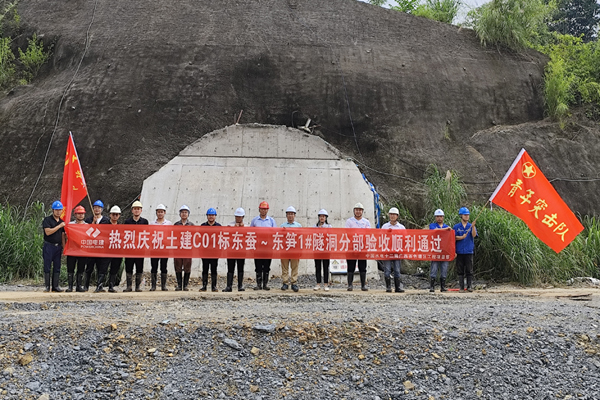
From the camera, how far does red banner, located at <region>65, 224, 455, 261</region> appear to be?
1117cm

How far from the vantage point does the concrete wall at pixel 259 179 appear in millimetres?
15328

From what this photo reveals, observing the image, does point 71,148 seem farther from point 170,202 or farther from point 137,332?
point 137,332

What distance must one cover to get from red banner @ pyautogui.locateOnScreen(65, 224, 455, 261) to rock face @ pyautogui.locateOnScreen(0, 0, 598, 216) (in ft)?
18.2

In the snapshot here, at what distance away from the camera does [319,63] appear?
19734 millimetres

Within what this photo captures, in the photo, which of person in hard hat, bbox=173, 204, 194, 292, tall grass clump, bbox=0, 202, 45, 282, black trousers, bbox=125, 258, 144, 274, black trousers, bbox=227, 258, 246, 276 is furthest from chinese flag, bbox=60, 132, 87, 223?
black trousers, bbox=227, 258, 246, 276

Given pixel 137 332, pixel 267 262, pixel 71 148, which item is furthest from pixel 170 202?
pixel 137 332

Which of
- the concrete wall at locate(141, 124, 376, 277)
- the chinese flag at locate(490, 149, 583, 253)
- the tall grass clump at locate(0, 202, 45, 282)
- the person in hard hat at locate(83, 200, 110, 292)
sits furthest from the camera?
the concrete wall at locate(141, 124, 376, 277)

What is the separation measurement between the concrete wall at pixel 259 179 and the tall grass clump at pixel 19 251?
109 inches

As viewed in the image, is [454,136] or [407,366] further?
[454,136]

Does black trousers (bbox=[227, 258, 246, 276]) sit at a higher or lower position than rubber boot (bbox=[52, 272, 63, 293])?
higher

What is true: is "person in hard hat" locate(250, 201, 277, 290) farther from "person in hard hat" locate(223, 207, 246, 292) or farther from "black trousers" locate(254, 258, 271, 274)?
"person in hard hat" locate(223, 207, 246, 292)

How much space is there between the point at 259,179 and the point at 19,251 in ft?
20.5

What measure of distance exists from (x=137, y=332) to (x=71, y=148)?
286 inches

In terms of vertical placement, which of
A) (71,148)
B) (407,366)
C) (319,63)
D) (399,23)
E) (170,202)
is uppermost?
(399,23)
